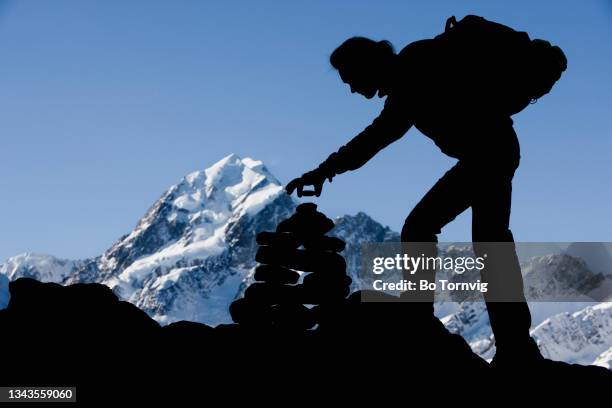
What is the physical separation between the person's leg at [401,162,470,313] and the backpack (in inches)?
33.2

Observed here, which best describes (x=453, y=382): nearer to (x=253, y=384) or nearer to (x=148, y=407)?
(x=253, y=384)

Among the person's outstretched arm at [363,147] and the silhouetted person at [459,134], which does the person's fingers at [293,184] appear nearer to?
the person's outstretched arm at [363,147]

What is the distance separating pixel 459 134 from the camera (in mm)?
8180

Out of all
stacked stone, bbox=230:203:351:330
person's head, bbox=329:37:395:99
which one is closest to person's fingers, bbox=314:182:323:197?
person's head, bbox=329:37:395:99

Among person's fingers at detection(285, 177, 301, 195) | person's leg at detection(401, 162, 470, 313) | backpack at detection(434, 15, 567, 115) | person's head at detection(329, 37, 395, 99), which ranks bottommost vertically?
person's leg at detection(401, 162, 470, 313)

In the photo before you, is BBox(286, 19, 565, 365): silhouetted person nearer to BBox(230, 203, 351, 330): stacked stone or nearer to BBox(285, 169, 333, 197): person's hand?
BBox(285, 169, 333, 197): person's hand

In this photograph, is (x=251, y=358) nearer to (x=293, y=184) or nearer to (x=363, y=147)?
(x=293, y=184)

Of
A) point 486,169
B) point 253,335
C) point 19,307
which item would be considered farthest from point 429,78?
point 19,307

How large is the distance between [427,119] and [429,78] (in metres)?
0.43

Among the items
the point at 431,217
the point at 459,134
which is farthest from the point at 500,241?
the point at 459,134

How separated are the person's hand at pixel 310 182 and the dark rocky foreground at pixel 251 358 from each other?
1.53 m

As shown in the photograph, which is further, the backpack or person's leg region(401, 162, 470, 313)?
person's leg region(401, 162, 470, 313)

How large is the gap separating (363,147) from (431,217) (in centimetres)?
108

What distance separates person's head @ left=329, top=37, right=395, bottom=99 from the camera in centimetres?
847
